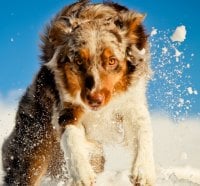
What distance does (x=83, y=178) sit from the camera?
806cm

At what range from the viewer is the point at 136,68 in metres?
9.14

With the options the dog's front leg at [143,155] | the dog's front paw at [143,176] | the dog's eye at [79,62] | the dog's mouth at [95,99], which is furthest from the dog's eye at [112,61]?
the dog's front paw at [143,176]

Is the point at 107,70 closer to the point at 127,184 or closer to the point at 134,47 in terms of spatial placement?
the point at 134,47

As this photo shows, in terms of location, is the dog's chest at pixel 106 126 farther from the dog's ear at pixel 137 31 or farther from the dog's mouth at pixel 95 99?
the dog's ear at pixel 137 31

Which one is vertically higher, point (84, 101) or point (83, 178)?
point (84, 101)

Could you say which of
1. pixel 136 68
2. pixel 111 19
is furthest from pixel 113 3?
pixel 136 68

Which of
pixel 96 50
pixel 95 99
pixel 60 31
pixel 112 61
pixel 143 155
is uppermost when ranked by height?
pixel 60 31

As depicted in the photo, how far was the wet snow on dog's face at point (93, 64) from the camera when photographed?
829 cm

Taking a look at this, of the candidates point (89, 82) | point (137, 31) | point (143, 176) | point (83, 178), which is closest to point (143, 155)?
point (143, 176)

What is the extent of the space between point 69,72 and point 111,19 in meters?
1.12

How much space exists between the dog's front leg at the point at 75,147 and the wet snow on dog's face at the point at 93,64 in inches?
13.8

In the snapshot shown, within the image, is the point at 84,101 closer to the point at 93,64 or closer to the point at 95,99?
the point at 95,99

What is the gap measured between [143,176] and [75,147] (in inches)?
38.3

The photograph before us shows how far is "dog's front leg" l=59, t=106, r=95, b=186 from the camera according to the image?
811cm
